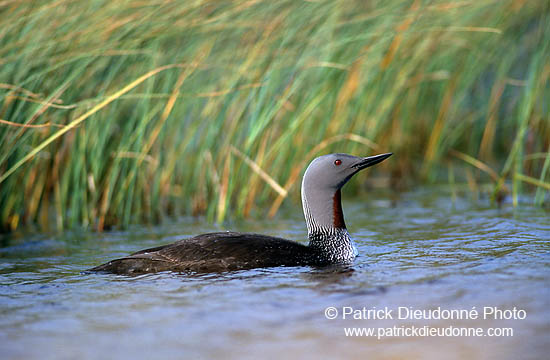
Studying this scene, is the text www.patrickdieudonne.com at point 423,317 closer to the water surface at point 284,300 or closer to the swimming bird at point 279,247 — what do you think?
the water surface at point 284,300

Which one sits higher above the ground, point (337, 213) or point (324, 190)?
point (324, 190)

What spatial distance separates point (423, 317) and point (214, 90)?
11.3 ft

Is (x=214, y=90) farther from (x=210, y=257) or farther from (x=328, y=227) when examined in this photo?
(x=210, y=257)

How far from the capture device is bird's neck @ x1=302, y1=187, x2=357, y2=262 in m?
5.05

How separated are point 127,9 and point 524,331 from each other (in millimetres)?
3800

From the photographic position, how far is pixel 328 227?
5.19m

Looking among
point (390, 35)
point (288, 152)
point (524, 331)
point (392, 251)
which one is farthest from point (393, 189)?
point (524, 331)

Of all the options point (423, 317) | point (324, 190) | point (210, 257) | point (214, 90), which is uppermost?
point (214, 90)

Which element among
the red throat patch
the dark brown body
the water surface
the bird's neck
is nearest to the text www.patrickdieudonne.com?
the water surface

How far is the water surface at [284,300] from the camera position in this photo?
326 cm

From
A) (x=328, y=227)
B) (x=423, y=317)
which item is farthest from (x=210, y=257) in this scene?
(x=423, y=317)

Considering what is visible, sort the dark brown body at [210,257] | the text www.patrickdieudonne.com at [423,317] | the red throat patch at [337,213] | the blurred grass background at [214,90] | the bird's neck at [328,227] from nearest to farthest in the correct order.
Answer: the text www.patrickdieudonne.com at [423,317], the dark brown body at [210,257], the bird's neck at [328,227], the red throat patch at [337,213], the blurred grass background at [214,90]

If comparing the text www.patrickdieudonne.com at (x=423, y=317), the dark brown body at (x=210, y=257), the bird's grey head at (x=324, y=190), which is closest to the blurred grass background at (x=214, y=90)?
the bird's grey head at (x=324, y=190)

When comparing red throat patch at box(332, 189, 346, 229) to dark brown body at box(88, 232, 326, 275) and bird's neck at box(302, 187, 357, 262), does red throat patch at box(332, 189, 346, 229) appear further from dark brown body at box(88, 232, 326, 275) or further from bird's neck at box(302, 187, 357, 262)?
dark brown body at box(88, 232, 326, 275)
